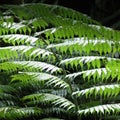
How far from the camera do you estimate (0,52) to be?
195 centimetres

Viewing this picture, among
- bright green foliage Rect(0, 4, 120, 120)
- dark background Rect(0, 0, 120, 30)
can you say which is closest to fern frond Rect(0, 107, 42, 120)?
bright green foliage Rect(0, 4, 120, 120)

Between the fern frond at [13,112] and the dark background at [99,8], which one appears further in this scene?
the dark background at [99,8]

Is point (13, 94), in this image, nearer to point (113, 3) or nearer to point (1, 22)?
point (1, 22)

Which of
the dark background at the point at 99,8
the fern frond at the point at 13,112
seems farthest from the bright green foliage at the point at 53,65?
the dark background at the point at 99,8

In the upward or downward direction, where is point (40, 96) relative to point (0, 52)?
downward

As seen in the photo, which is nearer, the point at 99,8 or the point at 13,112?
the point at 13,112

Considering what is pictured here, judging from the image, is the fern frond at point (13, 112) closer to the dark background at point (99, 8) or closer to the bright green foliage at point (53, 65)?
the bright green foliage at point (53, 65)

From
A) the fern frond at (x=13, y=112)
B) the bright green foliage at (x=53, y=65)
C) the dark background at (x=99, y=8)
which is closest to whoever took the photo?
the bright green foliage at (x=53, y=65)

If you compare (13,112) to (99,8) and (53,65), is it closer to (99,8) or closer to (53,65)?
(53,65)

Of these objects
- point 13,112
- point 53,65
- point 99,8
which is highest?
point 99,8

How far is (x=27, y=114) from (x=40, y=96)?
14 centimetres

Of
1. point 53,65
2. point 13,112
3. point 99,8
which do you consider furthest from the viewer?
point 99,8

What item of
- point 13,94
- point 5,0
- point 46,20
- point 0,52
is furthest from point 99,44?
point 5,0

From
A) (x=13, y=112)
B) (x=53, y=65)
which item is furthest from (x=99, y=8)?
(x=13, y=112)
